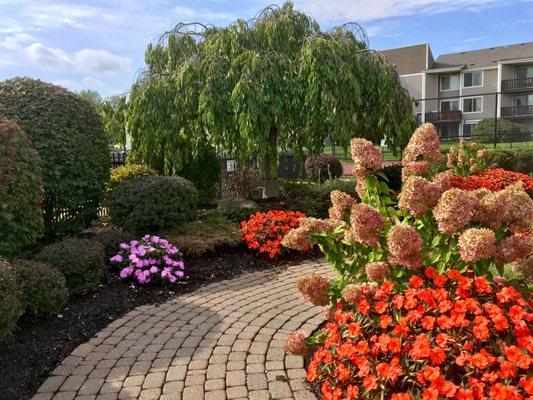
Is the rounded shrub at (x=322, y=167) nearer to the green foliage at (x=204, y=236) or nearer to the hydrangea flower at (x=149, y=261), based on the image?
the green foliage at (x=204, y=236)

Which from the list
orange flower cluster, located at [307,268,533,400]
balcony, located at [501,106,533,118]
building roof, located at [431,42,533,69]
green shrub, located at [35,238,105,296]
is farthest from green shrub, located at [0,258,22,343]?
building roof, located at [431,42,533,69]

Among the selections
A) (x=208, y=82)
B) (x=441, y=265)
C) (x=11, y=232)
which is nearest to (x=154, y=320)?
(x=11, y=232)

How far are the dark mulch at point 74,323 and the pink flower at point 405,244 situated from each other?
91.5 inches

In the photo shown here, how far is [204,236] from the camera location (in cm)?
640

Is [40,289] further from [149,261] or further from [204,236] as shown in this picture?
[204,236]

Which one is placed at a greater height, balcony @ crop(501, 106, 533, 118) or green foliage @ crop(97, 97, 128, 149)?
balcony @ crop(501, 106, 533, 118)

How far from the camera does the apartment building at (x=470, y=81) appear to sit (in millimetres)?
33500

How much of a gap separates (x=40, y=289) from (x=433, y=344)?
3104 millimetres

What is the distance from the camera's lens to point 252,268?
583 centimetres

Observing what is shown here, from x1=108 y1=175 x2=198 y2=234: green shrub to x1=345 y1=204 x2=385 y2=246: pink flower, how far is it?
13.5ft

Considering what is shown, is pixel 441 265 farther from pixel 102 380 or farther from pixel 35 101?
pixel 35 101

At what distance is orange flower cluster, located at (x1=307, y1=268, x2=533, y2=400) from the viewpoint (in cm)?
220

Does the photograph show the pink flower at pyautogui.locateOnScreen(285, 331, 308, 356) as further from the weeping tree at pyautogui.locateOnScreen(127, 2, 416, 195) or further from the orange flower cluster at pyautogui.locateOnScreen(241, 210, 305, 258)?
the weeping tree at pyautogui.locateOnScreen(127, 2, 416, 195)

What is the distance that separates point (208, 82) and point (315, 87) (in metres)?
1.68
